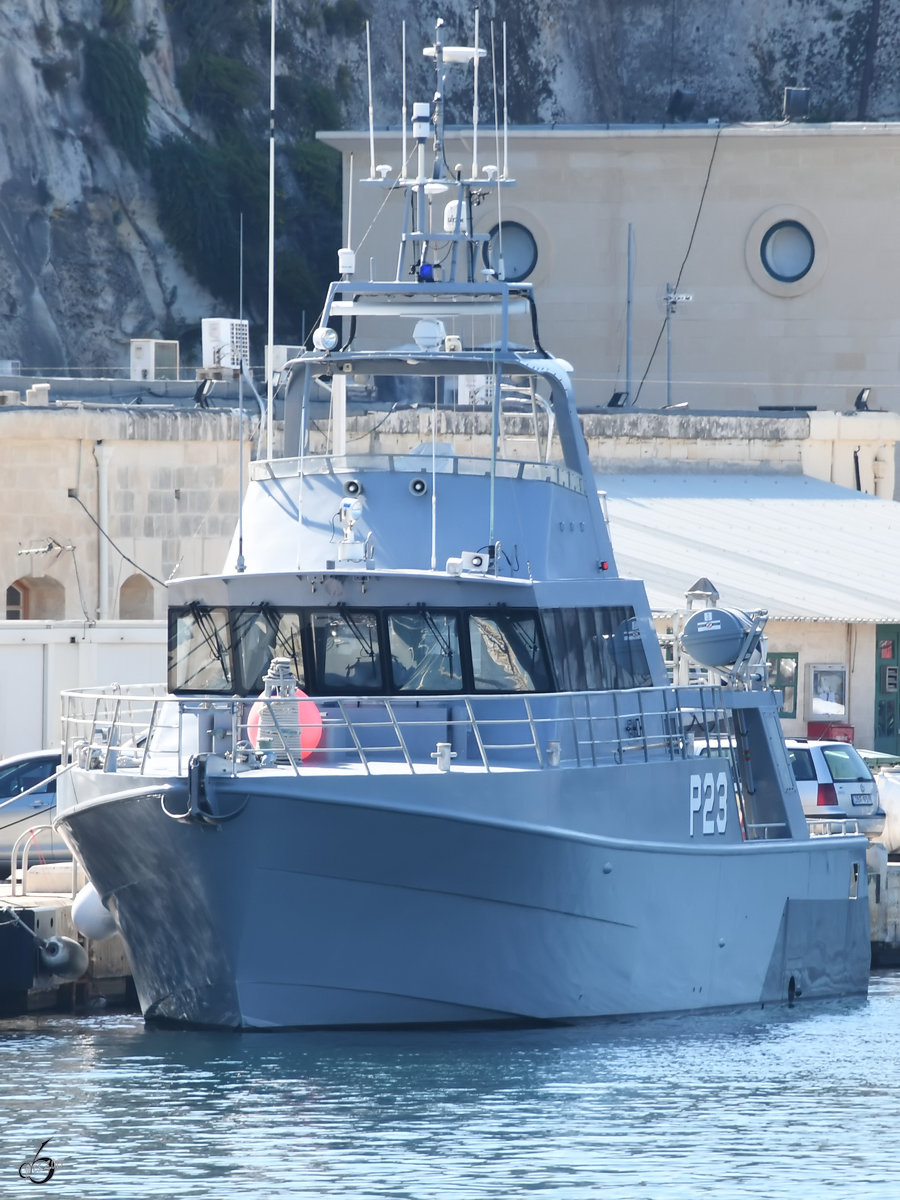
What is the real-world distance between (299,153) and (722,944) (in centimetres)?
3471

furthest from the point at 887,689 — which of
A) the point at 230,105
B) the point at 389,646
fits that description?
the point at 230,105

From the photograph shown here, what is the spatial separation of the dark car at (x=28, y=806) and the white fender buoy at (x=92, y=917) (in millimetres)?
3298

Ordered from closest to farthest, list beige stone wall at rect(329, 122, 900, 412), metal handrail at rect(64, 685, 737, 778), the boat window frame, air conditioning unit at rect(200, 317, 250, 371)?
metal handrail at rect(64, 685, 737, 778)
the boat window frame
air conditioning unit at rect(200, 317, 250, 371)
beige stone wall at rect(329, 122, 900, 412)

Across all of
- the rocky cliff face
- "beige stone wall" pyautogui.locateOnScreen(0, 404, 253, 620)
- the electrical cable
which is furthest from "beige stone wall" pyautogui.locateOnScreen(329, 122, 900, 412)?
"beige stone wall" pyautogui.locateOnScreen(0, 404, 253, 620)

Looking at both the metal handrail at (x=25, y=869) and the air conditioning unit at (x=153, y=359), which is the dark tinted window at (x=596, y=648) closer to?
the metal handrail at (x=25, y=869)

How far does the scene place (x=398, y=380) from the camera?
35.5m

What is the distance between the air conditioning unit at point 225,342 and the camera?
33.4 meters

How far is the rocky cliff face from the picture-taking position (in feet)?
145

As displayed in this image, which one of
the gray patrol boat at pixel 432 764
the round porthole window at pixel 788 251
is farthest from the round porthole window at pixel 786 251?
the gray patrol boat at pixel 432 764

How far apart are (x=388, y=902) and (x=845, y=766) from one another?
8.32 meters

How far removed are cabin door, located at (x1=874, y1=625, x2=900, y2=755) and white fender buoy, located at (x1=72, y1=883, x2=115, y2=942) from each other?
565 inches

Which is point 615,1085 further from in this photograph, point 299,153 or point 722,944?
point 299,153

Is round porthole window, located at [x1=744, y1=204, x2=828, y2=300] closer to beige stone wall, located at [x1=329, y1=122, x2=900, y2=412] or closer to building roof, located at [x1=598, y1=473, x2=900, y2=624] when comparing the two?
beige stone wall, located at [x1=329, y1=122, x2=900, y2=412]

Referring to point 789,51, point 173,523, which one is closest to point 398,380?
point 173,523
